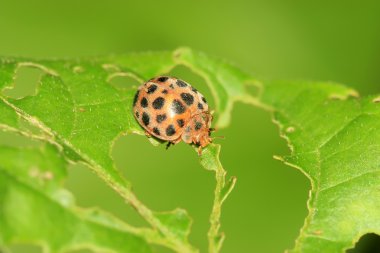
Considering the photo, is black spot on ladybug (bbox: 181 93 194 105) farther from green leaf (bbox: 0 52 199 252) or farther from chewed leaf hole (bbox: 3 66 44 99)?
chewed leaf hole (bbox: 3 66 44 99)

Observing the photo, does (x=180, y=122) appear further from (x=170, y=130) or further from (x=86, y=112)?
(x=86, y=112)

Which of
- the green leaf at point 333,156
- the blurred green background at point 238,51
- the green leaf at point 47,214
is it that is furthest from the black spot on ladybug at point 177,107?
the green leaf at point 47,214

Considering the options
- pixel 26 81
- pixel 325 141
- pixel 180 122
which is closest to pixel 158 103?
pixel 180 122

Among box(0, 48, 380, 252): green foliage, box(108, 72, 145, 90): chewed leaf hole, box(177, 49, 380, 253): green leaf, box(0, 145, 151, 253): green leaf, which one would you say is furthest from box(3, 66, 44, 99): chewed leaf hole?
box(0, 145, 151, 253): green leaf

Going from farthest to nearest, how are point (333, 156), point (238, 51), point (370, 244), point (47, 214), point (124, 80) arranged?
1. point (238, 51)
2. point (370, 244)
3. point (124, 80)
4. point (333, 156)
5. point (47, 214)

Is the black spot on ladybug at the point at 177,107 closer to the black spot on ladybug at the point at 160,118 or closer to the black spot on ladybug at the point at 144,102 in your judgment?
the black spot on ladybug at the point at 160,118

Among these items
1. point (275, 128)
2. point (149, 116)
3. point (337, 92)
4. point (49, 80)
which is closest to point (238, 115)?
point (275, 128)
